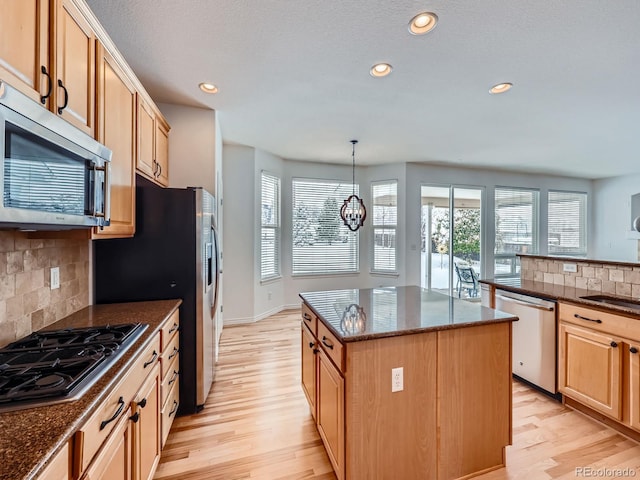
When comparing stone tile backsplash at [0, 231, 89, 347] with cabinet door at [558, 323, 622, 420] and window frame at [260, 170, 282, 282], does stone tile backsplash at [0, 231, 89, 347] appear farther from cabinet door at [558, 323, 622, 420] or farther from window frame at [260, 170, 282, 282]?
cabinet door at [558, 323, 622, 420]

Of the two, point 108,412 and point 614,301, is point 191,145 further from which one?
point 614,301

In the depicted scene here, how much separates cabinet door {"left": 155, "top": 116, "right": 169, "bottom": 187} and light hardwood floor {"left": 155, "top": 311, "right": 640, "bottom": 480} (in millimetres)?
2025

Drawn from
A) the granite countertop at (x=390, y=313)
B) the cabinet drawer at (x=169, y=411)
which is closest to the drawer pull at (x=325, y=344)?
the granite countertop at (x=390, y=313)

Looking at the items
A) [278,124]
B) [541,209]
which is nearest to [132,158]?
[278,124]

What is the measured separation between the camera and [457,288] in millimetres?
5746

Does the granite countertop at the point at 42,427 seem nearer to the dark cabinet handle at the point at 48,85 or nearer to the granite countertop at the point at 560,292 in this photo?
the dark cabinet handle at the point at 48,85

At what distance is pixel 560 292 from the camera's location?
95.5 inches

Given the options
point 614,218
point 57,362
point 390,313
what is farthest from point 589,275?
point 614,218

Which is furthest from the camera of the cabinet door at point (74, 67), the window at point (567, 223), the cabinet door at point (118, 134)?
the window at point (567, 223)

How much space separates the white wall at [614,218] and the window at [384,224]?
16.8 feet

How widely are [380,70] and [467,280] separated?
15.5ft

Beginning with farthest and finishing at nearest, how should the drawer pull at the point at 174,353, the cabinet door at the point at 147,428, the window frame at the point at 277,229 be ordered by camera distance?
1. the window frame at the point at 277,229
2. the drawer pull at the point at 174,353
3. the cabinet door at the point at 147,428

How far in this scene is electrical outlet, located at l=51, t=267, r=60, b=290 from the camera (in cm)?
167

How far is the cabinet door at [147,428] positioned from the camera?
1308 millimetres
